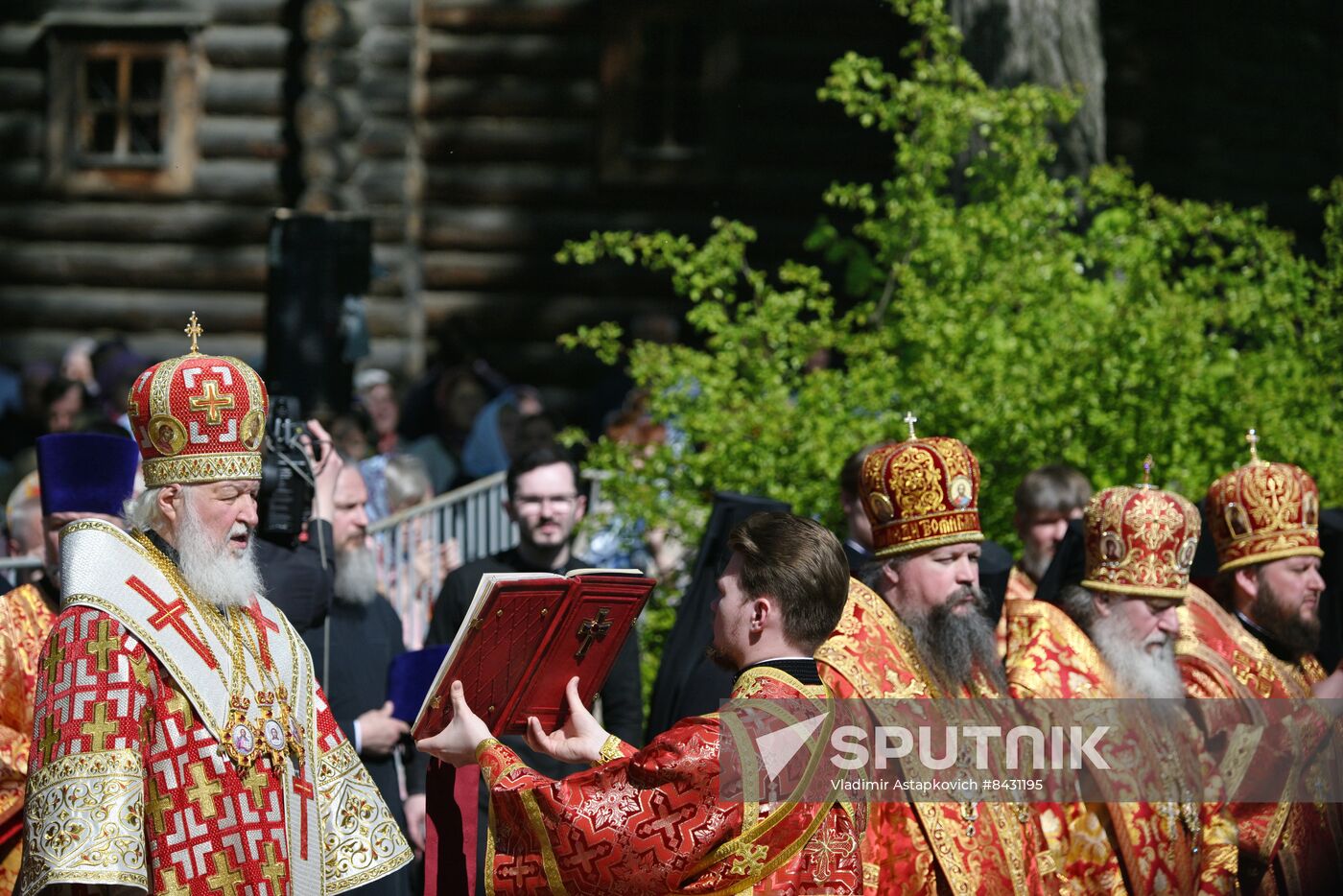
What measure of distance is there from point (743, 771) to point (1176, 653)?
2723 mm

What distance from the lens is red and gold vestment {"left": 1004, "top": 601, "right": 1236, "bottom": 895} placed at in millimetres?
5645

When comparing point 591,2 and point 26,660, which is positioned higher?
point 591,2

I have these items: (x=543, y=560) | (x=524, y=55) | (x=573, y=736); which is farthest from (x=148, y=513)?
(x=524, y=55)

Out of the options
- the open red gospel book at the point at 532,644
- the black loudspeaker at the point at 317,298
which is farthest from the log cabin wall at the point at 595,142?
the open red gospel book at the point at 532,644

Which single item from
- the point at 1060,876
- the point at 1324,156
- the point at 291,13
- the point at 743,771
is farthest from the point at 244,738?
the point at 1324,156

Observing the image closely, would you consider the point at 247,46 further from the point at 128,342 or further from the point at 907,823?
the point at 907,823

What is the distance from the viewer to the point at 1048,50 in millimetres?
9883

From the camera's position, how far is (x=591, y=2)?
48.5 feet

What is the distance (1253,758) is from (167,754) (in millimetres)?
3765

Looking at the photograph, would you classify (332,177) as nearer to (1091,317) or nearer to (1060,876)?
(1091,317)

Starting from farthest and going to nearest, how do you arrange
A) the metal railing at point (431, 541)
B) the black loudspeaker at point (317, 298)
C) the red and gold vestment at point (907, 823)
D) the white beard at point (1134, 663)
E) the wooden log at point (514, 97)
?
1. the wooden log at point (514, 97)
2. the black loudspeaker at point (317, 298)
3. the metal railing at point (431, 541)
4. the white beard at point (1134, 663)
5. the red and gold vestment at point (907, 823)

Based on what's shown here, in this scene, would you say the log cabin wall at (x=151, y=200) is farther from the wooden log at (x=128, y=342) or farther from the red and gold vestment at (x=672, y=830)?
the red and gold vestment at (x=672, y=830)

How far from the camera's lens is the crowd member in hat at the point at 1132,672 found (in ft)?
18.6

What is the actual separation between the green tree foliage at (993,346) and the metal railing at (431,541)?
188 cm
